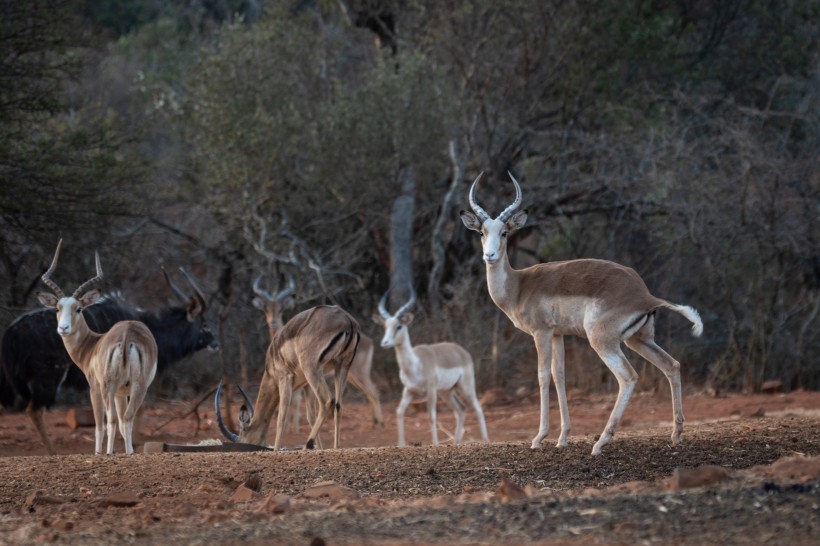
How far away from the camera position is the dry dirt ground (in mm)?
6137

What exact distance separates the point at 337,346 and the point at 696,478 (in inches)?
232

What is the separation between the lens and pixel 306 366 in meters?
12.4

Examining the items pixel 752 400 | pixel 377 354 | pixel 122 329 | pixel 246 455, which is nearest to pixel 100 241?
pixel 377 354

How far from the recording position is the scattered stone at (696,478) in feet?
23.2

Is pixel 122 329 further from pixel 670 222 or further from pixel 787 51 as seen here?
pixel 787 51

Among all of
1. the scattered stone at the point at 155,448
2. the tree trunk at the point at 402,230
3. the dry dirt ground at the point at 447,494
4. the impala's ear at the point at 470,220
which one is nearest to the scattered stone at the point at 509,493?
the dry dirt ground at the point at 447,494

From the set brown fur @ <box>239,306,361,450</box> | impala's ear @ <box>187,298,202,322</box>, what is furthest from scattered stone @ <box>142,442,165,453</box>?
impala's ear @ <box>187,298,202,322</box>

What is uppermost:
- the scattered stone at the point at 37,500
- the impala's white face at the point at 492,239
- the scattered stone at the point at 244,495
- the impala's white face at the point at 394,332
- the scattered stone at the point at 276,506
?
the impala's white face at the point at 492,239

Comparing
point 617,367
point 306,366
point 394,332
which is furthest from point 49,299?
point 617,367

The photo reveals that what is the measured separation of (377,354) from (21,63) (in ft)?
25.3

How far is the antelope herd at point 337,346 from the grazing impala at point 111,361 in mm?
15

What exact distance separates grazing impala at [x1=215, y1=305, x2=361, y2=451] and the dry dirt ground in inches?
60.8

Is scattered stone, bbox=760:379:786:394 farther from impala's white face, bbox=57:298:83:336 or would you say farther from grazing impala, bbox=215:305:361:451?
impala's white face, bbox=57:298:83:336

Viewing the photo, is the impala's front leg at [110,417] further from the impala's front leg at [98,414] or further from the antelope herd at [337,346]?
the impala's front leg at [98,414]
